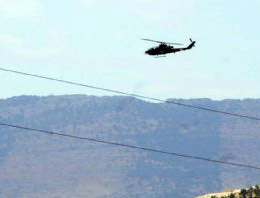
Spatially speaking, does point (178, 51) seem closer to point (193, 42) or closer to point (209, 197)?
point (193, 42)

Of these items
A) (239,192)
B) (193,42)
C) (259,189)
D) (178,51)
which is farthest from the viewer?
(239,192)

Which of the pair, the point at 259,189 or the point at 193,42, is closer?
the point at 193,42

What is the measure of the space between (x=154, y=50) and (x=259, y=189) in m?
88.1

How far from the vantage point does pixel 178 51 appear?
1838 inches

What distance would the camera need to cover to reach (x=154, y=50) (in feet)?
155

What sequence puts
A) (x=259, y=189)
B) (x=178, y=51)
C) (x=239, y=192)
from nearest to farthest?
(x=178, y=51) → (x=259, y=189) → (x=239, y=192)

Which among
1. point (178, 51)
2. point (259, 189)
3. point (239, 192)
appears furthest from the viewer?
point (239, 192)

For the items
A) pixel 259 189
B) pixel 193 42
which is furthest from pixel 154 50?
pixel 259 189

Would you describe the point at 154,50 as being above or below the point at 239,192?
below

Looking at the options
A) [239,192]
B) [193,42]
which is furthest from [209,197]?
[193,42]

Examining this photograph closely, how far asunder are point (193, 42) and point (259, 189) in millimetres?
83901

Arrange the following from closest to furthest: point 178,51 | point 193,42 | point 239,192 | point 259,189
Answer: point 178,51
point 193,42
point 259,189
point 239,192

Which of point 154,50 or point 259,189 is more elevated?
point 259,189

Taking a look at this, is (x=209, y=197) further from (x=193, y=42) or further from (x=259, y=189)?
(x=193, y=42)
